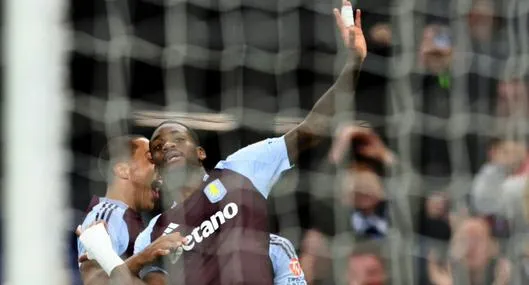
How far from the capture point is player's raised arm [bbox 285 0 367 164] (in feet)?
6.87

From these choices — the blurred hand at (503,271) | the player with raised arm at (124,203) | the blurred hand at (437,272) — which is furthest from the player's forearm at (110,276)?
the blurred hand at (503,271)

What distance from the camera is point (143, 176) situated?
209 centimetres

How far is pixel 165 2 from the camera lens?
2.30m

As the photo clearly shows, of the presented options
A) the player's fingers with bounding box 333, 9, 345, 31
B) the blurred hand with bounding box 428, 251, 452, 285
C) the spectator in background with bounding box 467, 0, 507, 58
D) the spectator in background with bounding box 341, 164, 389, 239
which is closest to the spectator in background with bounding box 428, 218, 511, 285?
the blurred hand with bounding box 428, 251, 452, 285

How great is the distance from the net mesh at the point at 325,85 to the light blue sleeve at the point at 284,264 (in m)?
0.11

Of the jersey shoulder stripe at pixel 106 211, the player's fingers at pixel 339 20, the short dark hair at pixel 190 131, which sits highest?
the player's fingers at pixel 339 20

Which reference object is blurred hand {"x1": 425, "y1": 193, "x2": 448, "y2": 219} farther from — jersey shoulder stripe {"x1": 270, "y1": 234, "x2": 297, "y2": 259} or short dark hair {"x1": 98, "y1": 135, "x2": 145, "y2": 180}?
short dark hair {"x1": 98, "y1": 135, "x2": 145, "y2": 180}

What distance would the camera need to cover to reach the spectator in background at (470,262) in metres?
2.32

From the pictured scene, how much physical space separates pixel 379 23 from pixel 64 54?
1.09 meters

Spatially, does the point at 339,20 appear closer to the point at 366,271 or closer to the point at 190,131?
the point at 190,131

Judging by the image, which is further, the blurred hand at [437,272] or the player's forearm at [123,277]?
the blurred hand at [437,272]

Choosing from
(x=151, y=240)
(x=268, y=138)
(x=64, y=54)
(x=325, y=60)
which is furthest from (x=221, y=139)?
(x=64, y=54)

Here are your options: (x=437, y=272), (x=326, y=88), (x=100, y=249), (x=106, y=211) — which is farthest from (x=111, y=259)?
(x=437, y=272)

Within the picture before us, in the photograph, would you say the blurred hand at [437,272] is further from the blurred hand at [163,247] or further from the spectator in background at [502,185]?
the blurred hand at [163,247]
